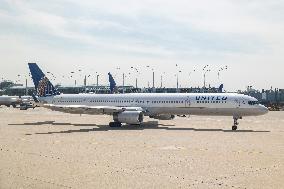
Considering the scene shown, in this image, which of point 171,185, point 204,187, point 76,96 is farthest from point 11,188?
point 76,96

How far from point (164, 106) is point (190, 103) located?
323cm

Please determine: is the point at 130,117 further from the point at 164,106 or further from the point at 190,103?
the point at 190,103

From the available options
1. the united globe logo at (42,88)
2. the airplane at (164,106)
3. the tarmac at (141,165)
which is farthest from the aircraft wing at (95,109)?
the tarmac at (141,165)

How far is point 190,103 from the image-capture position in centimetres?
4147

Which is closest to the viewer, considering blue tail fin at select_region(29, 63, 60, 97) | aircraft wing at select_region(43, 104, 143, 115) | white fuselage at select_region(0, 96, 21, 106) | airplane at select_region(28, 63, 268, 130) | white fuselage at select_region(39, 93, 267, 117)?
white fuselage at select_region(39, 93, 267, 117)

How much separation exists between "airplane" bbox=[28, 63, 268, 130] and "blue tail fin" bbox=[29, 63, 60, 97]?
3.07 m

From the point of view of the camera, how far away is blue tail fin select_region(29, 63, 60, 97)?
51.8m

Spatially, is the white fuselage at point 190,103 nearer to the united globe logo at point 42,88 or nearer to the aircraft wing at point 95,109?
the aircraft wing at point 95,109

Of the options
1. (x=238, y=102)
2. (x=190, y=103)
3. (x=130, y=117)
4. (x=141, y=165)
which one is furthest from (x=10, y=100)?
(x=141, y=165)

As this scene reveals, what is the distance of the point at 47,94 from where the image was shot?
5175cm

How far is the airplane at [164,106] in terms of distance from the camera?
39.6m

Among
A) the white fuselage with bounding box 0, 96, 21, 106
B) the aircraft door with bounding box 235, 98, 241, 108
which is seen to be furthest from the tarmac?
the white fuselage with bounding box 0, 96, 21, 106

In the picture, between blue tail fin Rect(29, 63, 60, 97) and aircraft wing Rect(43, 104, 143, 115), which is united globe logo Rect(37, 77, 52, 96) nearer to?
blue tail fin Rect(29, 63, 60, 97)

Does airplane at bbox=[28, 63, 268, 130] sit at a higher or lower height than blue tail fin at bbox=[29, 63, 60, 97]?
lower
